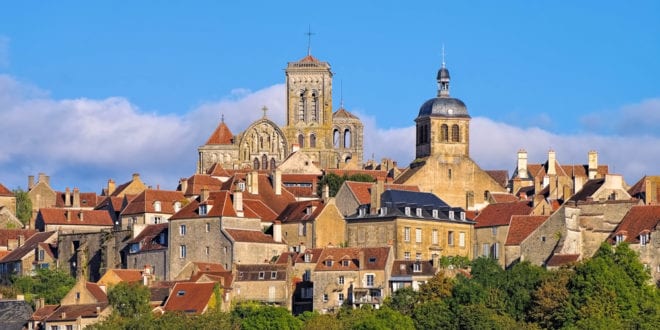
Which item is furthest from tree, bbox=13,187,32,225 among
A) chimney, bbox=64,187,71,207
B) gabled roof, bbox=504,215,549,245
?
Answer: gabled roof, bbox=504,215,549,245

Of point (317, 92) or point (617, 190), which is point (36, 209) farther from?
point (617, 190)

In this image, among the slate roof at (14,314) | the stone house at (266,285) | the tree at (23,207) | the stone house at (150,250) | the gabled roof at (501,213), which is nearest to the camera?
the stone house at (266,285)

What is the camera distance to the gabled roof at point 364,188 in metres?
113

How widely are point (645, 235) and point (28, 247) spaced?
123 ft

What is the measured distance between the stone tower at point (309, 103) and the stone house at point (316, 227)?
45.6 meters

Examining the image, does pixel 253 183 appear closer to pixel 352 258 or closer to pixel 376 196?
pixel 376 196

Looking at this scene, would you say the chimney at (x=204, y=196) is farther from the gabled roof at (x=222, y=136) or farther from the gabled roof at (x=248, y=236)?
the gabled roof at (x=222, y=136)

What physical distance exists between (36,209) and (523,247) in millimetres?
40568

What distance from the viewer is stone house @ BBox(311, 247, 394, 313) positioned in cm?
10325

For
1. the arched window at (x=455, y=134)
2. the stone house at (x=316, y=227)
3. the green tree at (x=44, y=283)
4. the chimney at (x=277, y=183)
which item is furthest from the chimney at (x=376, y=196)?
the green tree at (x=44, y=283)

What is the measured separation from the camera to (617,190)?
111 meters

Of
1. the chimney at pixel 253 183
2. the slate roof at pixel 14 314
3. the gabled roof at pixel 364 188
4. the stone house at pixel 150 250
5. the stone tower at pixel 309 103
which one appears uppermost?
the stone tower at pixel 309 103

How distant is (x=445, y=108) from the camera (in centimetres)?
12106

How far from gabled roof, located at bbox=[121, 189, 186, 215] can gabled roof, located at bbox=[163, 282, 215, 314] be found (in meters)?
15.7
